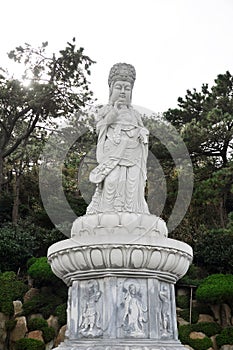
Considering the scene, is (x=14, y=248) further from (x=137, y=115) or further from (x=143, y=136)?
(x=143, y=136)

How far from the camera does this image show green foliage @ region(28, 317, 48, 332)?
11.6m

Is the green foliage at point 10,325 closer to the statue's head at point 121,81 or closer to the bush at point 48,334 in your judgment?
the bush at point 48,334

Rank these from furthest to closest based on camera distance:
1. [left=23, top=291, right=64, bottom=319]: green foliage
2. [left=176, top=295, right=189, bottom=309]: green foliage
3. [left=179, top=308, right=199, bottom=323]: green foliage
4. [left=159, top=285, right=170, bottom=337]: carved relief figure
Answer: [left=176, top=295, right=189, bottom=309]: green foliage, [left=179, top=308, right=199, bottom=323]: green foliage, [left=23, top=291, right=64, bottom=319]: green foliage, [left=159, top=285, right=170, bottom=337]: carved relief figure

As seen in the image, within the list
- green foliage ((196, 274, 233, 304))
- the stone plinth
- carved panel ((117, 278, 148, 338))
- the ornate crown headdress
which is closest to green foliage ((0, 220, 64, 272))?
green foliage ((196, 274, 233, 304))

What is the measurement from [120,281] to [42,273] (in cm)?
800

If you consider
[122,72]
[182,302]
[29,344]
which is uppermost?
[122,72]

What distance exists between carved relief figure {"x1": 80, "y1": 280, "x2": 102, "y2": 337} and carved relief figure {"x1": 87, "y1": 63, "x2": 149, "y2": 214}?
1.14 metres

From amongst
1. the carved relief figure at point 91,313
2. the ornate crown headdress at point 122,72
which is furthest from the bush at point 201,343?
the ornate crown headdress at point 122,72

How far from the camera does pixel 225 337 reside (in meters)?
11.6

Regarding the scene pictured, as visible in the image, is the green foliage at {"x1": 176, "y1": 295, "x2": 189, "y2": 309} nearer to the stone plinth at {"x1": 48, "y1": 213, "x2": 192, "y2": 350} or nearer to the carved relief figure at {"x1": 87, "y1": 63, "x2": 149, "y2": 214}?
the carved relief figure at {"x1": 87, "y1": 63, "x2": 149, "y2": 214}

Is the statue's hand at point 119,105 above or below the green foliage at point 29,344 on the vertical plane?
above

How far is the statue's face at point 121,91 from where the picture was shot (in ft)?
22.5

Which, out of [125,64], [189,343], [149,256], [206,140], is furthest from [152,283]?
[206,140]

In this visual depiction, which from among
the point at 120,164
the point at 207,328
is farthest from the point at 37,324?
the point at 120,164
